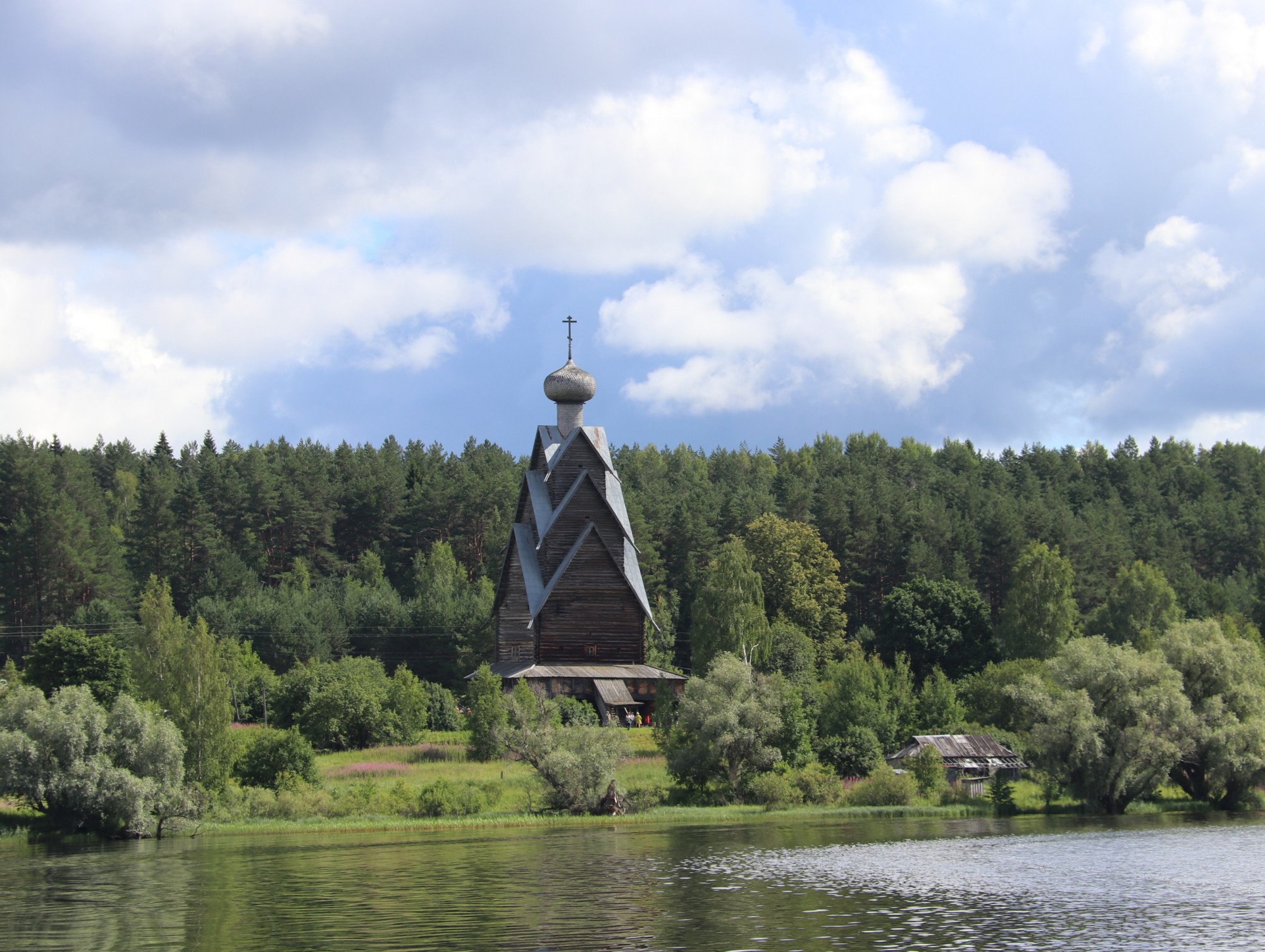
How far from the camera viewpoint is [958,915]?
24328 millimetres

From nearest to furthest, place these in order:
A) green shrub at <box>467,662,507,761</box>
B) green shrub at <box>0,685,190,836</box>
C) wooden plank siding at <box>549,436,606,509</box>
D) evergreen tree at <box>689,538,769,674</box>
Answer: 1. green shrub at <box>0,685,190,836</box>
2. green shrub at <box>467,662,507,761</box>
3. evergreen tree at <box>689,538,769,674</box>
4. wooden plank siding at <box>549,436,606,509</box>

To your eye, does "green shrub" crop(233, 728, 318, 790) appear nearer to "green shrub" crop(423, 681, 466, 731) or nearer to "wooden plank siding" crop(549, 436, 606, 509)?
"green shrub" crop(423, 681, 466, 731)

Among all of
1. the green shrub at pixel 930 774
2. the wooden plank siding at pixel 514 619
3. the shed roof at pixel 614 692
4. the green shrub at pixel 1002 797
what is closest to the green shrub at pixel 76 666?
the shed roof at pixel 614 692

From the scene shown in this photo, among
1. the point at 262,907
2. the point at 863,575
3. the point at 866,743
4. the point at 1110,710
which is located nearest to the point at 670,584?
the point at 863,575

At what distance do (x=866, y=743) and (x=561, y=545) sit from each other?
24.1 metres

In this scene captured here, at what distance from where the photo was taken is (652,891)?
89.1 ft

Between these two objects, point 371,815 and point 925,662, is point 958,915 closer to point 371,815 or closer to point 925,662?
point 371,815

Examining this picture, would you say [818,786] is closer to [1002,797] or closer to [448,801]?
[1002,797]

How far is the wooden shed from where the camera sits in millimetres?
51875

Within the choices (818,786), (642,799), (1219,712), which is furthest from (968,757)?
(642,799)

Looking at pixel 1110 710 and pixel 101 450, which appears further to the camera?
pixel 101 450

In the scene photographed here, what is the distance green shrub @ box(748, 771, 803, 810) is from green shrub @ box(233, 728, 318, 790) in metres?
15.1

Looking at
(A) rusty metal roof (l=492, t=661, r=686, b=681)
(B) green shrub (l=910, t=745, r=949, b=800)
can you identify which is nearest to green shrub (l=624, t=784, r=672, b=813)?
(B) green shrub (l=910, t=745, r=949, b=800)

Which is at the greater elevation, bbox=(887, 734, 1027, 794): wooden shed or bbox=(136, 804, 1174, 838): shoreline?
bbox=(887, 734, 1027, 794): wooden shed
